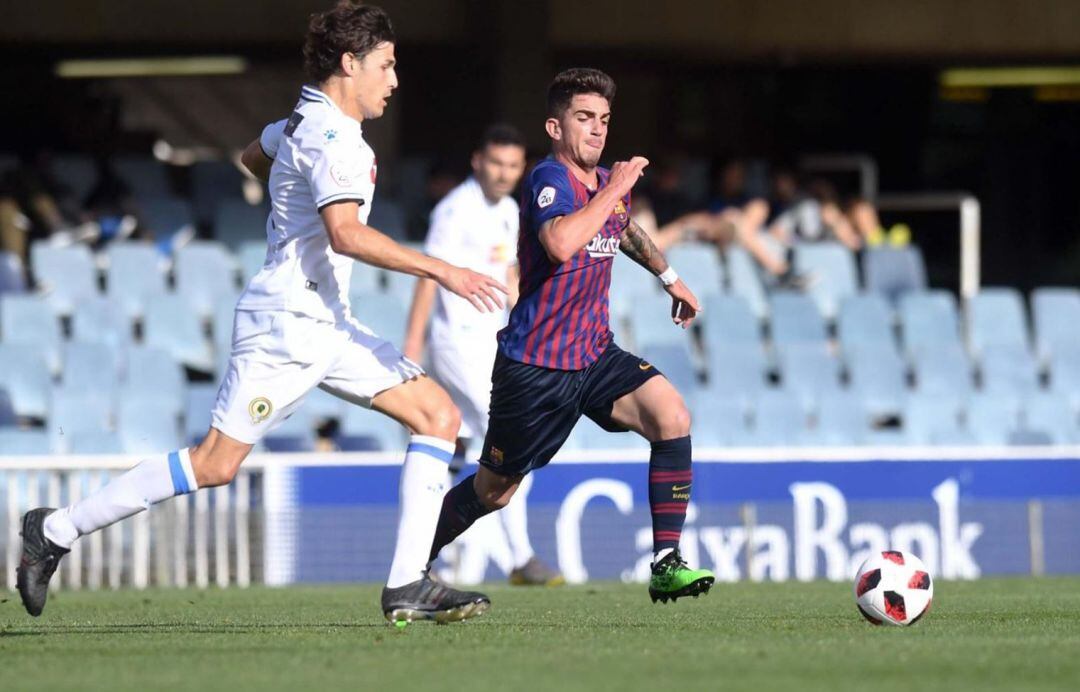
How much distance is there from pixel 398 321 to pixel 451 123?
16.4 feet

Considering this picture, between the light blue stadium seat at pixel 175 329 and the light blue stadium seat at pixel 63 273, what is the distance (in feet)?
2.05

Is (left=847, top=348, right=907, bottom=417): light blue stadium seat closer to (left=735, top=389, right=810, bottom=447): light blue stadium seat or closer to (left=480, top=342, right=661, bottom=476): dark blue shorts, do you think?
(left=735, top=389, right=810, bottom=447): light blue stadium seat

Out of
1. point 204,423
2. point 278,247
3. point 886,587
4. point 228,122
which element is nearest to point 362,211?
point 278,247

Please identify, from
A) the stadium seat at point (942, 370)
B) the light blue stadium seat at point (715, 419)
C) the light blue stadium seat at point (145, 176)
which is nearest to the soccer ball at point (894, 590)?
the light blue stadium seat at point (715, 419)

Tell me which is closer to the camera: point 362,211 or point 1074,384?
point 362,211

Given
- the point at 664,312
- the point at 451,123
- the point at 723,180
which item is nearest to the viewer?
the point at 664,312

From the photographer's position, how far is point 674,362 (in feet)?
47.0

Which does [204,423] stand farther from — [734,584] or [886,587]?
[886,587]

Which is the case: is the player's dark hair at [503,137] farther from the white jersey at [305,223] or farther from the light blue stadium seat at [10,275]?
the light blue stadium seat at [10,275]

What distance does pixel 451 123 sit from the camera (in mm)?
18672

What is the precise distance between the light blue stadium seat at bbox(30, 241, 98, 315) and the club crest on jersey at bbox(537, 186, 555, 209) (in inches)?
327

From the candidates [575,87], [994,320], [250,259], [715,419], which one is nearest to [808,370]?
[715,419]

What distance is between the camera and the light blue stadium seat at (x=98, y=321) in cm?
1411

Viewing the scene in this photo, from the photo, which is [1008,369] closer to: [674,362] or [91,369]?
[674,362]
